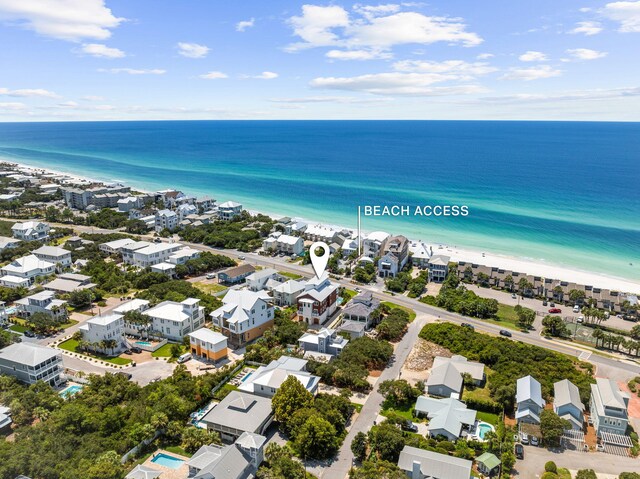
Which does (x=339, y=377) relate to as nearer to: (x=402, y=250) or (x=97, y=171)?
(x=402, y=250)

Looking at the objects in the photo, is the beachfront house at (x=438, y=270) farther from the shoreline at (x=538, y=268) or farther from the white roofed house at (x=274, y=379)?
the white roofed house at (x=274, y=379)

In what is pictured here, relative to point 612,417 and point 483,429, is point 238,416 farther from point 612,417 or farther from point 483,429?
point 612,417

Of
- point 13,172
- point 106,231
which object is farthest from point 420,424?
point 13,172

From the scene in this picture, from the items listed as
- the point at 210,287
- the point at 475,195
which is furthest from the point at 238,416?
the point at 475,195

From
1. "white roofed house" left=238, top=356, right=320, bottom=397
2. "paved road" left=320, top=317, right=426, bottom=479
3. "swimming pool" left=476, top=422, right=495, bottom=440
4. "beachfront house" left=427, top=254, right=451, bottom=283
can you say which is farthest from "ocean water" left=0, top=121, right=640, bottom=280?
"white roofed house" left=238, top=356, right=320, bottom=397

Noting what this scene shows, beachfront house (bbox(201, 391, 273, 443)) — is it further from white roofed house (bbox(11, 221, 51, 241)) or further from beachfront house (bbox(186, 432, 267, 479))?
white roofed house (bbox(11, 221, 51, 241))

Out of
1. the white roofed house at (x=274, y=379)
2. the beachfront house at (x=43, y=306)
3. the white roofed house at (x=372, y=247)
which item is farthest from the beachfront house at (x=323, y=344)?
the white roofed house at (x=372, y=247)

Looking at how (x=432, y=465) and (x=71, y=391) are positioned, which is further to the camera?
(x=71, y=391)
